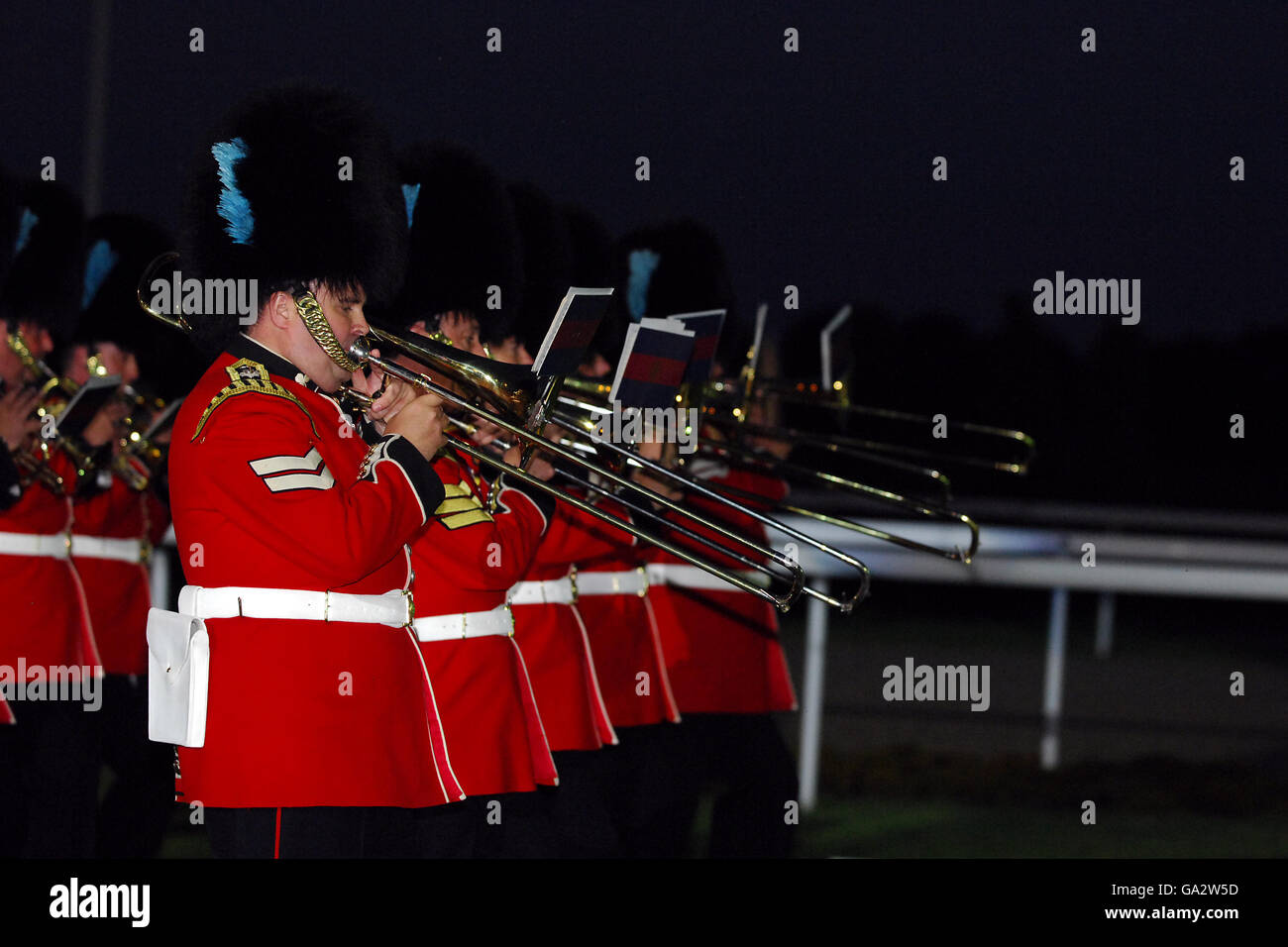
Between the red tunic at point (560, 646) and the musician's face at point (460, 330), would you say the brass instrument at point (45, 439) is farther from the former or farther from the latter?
the red tunic at point (560, 646)

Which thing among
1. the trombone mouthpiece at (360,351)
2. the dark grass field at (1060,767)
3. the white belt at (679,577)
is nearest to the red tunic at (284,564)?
the trombone mouthpiece at (360,351)

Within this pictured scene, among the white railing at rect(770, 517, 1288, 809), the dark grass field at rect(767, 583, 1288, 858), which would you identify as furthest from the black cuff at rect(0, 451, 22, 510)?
the dark grass field at rect(767, 583, 1288, 858)

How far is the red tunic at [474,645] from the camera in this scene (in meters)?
3.74

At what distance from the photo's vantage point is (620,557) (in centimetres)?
485

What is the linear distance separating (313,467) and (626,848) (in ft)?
7.46

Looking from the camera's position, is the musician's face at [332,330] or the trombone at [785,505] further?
the trombone at [785,505]

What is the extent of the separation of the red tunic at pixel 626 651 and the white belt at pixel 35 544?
4.78 feet

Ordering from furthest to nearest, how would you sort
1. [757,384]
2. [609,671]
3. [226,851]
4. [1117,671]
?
[1117,671], [757,384], [609,671], [226,851]

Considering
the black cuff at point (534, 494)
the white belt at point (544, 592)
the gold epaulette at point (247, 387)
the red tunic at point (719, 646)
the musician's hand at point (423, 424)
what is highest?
the gold epaulette at point (247, 387)

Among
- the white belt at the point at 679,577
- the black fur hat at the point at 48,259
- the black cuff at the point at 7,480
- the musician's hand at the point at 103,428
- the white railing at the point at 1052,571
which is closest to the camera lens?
the black cuff at the point at 7,480

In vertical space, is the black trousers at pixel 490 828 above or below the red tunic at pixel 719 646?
below

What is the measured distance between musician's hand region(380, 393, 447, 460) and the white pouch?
483mm
